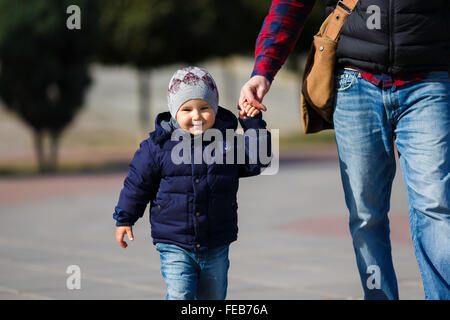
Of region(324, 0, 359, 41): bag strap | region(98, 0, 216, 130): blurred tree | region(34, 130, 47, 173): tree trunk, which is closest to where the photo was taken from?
region(324, 0, 359, 41): bag strap

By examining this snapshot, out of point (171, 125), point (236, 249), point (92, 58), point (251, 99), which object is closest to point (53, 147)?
point (92, 58)

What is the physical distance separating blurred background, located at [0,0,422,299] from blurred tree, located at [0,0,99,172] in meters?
0.02

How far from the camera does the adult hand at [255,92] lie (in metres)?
3.50

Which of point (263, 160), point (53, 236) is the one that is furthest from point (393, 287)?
point (53, 236)

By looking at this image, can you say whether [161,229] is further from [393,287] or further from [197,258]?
[393,287]

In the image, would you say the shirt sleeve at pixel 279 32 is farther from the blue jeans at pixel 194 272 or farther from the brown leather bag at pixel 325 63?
the blue jeans at pixel 194 272

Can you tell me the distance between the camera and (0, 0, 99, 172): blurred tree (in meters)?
16.3

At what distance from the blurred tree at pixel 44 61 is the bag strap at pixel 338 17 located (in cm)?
1349

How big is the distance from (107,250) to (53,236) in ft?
3.72

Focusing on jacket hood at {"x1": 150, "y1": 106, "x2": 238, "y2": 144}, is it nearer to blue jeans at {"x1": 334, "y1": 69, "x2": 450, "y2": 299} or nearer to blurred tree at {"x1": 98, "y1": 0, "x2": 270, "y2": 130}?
blue jeans at {"x1": 334, "y1": 69, "x2": 450, "y2": 299}

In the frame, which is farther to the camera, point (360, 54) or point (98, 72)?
point (98, 72)

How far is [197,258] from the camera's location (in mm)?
3549

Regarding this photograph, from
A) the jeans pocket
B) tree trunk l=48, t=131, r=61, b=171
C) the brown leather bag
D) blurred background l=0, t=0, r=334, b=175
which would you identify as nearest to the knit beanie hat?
the brown leather bag

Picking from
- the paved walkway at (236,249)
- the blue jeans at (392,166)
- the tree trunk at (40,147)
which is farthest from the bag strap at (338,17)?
the tree trunk at (40,147)
